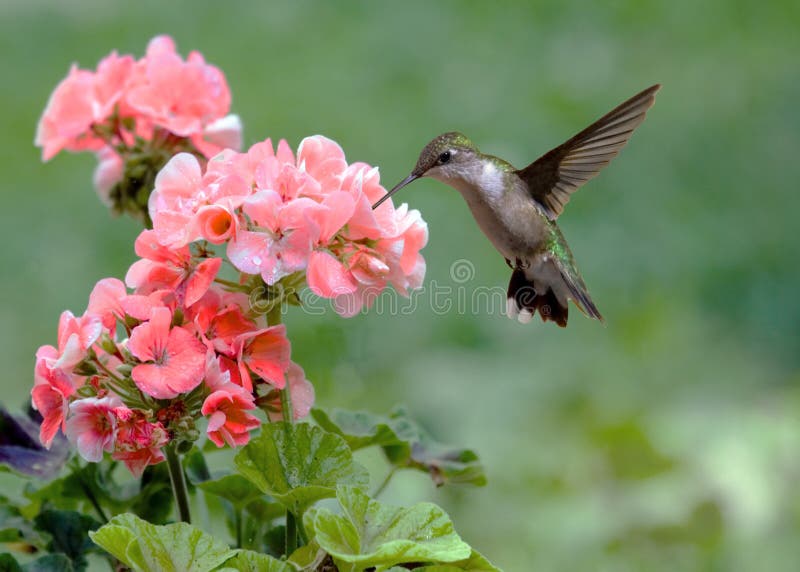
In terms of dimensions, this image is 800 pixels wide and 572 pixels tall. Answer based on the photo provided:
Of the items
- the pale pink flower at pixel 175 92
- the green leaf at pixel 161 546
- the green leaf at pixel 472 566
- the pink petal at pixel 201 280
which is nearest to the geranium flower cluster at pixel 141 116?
the pale pink flower at pixel 175 92

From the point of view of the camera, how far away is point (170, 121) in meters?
1.64

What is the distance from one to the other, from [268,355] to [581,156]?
0.64 m

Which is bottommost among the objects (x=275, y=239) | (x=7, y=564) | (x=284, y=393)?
(x=7, y=564)

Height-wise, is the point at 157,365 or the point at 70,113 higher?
the point at 70,113

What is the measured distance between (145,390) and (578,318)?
2.86 metres

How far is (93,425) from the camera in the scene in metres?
1.11

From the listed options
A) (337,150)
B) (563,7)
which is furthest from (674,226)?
(337,150)

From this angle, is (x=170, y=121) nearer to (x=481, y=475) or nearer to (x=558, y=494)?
(x=481, y=475)

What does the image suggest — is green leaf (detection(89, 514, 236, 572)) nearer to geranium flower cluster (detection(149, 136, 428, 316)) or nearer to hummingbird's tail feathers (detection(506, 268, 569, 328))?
geranium flower cluster (detection(149, 136, 428, 316))

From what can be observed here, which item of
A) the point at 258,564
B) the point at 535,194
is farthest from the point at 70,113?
the point at 258,564

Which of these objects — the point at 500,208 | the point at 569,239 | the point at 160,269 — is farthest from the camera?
the point at 569,239

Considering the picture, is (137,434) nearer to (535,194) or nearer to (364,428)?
(364,428)

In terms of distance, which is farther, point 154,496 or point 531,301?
point 531,301

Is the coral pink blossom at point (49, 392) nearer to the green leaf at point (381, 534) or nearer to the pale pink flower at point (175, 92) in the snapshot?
the green leaf at point (381, 534)
